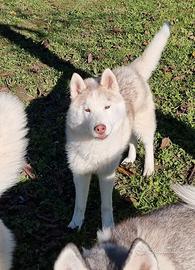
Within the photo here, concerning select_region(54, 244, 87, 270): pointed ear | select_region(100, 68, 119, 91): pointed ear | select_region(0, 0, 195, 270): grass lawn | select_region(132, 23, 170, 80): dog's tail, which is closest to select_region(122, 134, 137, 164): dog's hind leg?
select_region(0, 0, 195, 270): grass lawn

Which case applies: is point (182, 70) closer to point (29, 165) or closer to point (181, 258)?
point (29, 165)

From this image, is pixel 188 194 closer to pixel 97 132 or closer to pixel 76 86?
pixel 97 132

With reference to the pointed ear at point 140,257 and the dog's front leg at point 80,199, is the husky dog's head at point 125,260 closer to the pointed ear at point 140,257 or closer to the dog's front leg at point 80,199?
the pointed ear at point 140,257

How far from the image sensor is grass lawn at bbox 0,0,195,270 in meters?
4.86

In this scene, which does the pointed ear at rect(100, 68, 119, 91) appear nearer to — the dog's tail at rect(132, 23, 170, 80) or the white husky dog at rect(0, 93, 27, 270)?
the dog's tail at rect(132, 23, 170, 80)

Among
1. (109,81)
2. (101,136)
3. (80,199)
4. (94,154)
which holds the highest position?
(109,81)

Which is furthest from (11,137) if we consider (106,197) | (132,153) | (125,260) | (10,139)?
(132,153)

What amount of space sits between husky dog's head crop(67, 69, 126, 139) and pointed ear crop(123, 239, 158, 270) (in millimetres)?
2141

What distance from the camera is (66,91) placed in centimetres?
727

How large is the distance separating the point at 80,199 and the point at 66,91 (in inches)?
113

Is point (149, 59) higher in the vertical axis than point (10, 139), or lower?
higher

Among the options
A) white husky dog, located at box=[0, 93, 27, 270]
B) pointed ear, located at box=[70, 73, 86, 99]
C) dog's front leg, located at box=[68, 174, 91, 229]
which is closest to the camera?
white husky dog, located at box=[0, 93, 27, 270]

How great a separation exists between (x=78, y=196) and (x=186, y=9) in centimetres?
734

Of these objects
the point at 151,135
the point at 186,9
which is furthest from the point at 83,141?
the point at 186,9
